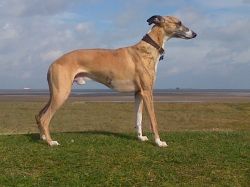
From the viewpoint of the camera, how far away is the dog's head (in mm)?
11148

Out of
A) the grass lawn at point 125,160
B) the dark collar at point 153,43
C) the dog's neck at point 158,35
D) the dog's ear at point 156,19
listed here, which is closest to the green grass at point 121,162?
the grass lawn at point 125,160

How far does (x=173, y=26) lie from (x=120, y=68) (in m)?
1.46

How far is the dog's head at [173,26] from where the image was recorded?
36.6 feet

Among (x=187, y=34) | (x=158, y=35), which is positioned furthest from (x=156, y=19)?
(x=187, y=34)

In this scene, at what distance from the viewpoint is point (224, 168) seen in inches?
363

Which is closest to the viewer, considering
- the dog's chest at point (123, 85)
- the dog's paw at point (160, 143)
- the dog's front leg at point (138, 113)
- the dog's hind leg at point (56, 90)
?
the dog's hind leg at point (56, 90)

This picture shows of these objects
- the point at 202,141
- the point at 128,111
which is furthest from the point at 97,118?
the point at 202,141

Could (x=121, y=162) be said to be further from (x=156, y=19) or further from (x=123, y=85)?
(x=156, y=19)

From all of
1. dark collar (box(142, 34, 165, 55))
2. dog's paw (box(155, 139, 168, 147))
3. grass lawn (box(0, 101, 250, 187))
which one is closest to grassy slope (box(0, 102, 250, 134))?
grass lawn (box(0, 101, 250, 187))

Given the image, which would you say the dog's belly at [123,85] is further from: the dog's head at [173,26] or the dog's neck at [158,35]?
the dog's head at [173,26]

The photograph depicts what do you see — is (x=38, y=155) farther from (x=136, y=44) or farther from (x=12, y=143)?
(x=136, y=44)

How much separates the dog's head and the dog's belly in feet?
4.47

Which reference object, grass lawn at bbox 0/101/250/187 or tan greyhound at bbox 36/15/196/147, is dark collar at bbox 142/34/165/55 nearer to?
tan greyhound at bbox 36/15/196/147

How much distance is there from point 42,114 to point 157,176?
340 centimetres
